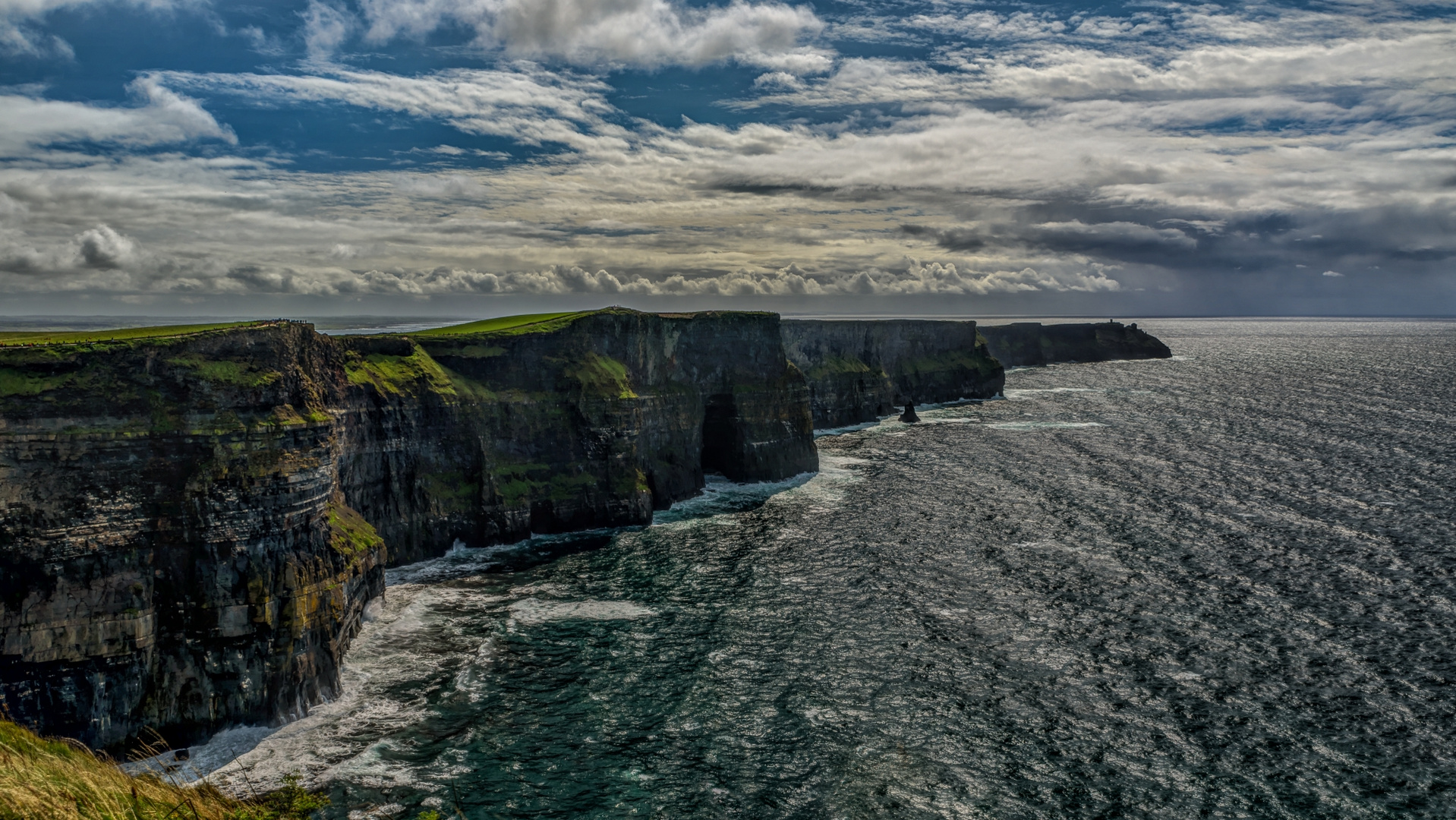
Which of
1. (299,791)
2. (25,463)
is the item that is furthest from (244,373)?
(299,791)

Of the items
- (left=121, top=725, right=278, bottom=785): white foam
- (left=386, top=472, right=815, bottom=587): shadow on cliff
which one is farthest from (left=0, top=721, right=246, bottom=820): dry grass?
(left=386, top=472, right=815, bottom=587): shadow on cliff

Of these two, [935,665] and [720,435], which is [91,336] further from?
[720,435]

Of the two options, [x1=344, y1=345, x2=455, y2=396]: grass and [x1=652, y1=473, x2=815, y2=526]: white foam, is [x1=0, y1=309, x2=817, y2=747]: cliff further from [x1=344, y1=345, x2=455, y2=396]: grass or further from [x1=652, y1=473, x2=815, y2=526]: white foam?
[x1=652, y1=473, x2=815, y2=526]: white foam

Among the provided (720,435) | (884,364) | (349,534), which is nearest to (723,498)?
(720,435)

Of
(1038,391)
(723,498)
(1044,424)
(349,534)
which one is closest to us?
(349,534)

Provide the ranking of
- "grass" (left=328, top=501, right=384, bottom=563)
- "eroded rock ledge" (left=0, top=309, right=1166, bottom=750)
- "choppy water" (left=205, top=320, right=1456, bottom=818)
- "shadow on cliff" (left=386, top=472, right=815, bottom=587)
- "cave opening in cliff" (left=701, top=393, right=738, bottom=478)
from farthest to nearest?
"cave opening in cliff" (left=701, top=393, right=738, bottom=478) → "shadow on cliff" (left=386, top=472, right=815, bottom=587) → "grass" (left=328, top=501, right=384, bottom=563) → "eroded rock ledge" (left=0, top=309, right=1166, bottom=750) → "choppy water" (left=205, top=320, right=1456, bottom=818)

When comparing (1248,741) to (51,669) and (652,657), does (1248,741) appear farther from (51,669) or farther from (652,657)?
(51,669)
